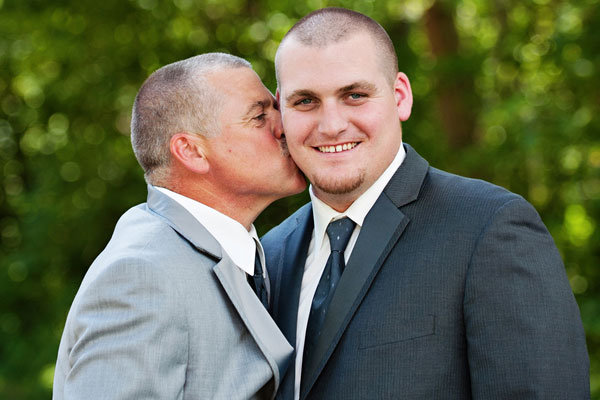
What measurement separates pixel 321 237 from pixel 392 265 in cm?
43

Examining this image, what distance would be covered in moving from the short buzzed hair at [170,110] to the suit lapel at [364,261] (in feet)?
2.39

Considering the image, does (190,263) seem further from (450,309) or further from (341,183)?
(450,309)

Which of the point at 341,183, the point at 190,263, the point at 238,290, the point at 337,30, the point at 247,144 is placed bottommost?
the point at 238,290

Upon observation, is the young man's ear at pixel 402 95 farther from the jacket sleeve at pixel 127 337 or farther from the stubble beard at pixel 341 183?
the jacket sleeve at pixel 127 337

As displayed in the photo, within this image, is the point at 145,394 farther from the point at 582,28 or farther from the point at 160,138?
the point at 582,28

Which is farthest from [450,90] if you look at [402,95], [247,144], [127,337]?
[127,337]

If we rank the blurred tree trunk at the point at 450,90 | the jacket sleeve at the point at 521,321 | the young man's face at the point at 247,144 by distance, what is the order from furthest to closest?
the blurred tree trunk at the point at 450,90
the young man's face at the point at 247,144
the jacket sleeve at the point at 521,321

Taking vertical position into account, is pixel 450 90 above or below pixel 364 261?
below

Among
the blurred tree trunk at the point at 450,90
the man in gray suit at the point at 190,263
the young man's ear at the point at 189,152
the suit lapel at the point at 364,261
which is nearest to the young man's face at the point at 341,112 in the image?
the suit lapel at the point at 364,261

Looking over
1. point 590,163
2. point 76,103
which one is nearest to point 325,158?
point 590,163

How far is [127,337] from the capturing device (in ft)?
6.93

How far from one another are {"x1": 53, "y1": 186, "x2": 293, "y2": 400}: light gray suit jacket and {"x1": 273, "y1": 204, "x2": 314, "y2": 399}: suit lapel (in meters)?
0.05

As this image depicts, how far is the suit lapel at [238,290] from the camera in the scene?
2.38 meters

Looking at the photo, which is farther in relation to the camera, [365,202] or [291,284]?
[291,284]
